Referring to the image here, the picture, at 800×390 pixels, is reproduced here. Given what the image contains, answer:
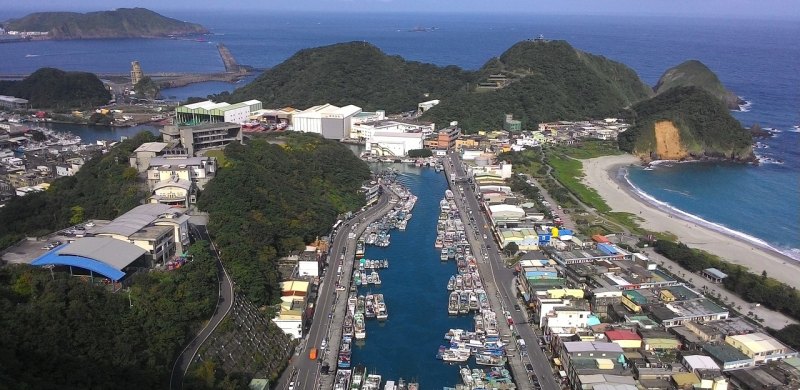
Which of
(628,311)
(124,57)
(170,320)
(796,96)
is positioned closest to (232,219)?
(170,320)

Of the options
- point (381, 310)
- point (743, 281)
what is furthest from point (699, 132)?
point (381, 310)

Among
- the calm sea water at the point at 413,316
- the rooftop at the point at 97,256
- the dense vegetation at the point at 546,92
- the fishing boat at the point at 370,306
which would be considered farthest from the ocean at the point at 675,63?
the rooftop at the point at 97,256

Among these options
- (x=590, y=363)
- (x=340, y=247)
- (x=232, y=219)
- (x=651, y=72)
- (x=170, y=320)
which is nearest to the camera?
(x=170, y=320)

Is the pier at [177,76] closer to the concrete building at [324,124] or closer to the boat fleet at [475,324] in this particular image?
the concrete building at [324,124]

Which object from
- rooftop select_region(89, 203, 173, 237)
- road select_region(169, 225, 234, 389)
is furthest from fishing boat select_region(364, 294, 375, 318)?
rooftop select_region(89, 203, 173, 237)

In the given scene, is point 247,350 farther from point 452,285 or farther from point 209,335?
point 452,285

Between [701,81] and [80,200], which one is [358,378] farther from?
[701,81]
